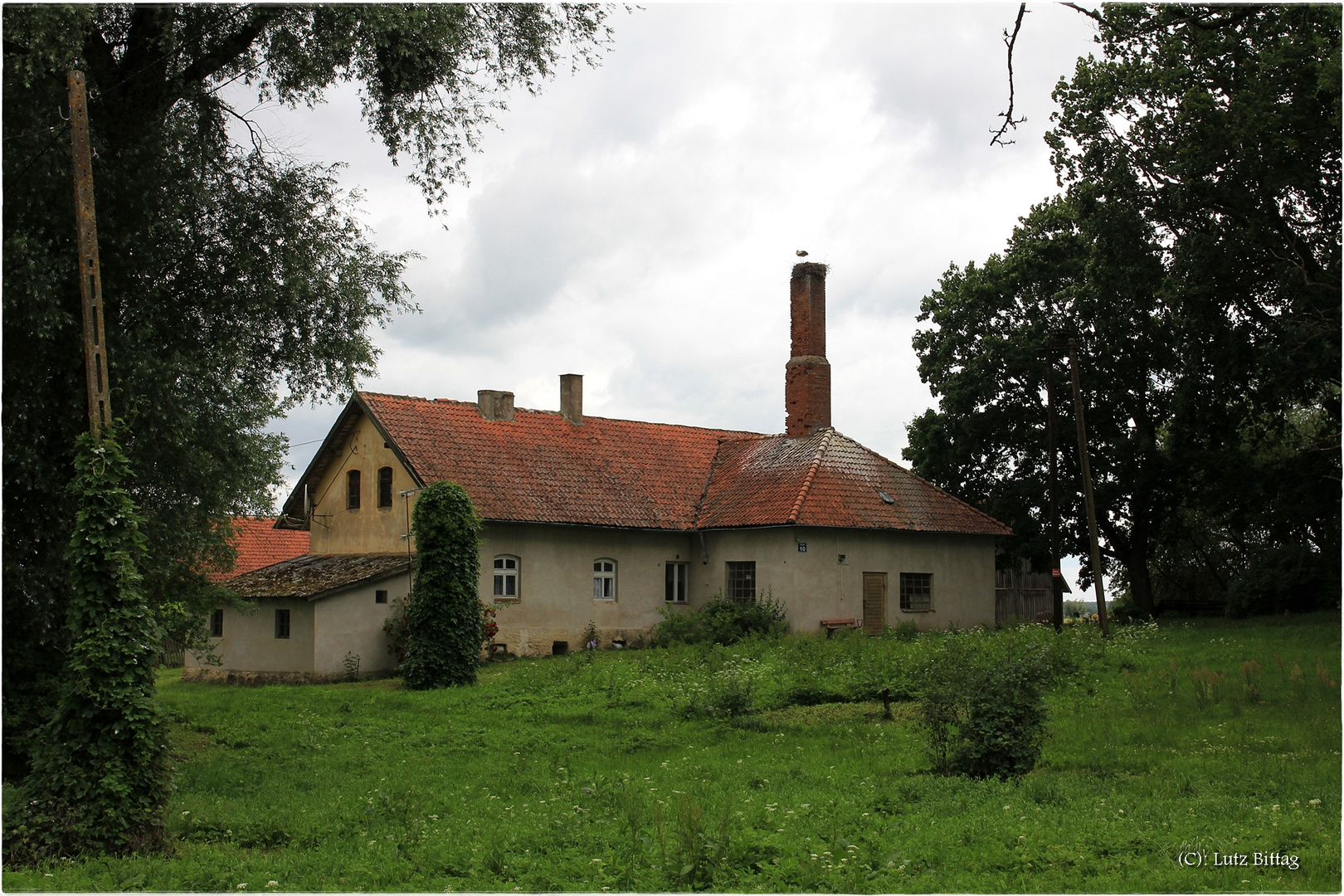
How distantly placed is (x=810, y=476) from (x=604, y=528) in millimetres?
5568

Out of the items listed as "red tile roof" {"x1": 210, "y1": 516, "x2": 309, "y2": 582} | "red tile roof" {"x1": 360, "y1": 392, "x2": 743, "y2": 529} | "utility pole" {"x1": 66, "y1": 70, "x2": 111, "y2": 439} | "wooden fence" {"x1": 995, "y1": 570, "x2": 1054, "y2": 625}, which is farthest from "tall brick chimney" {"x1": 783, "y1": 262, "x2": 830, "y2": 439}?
"utility pole" {"x1": 66, "y1": 70, "x2": 111, "y2": 439}

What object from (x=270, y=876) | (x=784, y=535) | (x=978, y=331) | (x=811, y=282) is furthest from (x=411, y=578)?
(x=978, y=331)

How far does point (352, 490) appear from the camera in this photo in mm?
29094

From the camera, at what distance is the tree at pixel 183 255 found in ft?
41.9

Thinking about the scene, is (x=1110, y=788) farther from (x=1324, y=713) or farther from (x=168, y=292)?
(x=168, y=292)

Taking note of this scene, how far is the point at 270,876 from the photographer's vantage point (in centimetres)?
877

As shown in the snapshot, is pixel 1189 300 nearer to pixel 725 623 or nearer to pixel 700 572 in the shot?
pixel 725 623

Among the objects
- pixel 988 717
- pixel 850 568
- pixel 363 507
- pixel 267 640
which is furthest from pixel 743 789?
pixel 363 507

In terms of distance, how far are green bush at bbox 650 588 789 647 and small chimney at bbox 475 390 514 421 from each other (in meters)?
7.45

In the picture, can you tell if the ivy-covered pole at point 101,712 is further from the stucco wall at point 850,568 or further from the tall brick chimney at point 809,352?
the tall brick chimney at point 809,352

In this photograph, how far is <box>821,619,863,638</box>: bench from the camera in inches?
1089

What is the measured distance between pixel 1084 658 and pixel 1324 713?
204 inches

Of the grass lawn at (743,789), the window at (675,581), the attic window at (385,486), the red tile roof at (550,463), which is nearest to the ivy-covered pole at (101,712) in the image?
the grass lawn at (743,789)

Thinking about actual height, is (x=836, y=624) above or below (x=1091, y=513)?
below
